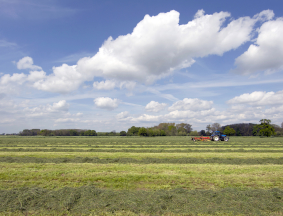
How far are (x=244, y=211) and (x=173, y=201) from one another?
2.53 m

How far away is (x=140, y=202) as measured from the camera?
7.54 metres

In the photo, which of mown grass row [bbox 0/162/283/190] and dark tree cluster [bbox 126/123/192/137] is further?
dark tree cluster [bbox 126/123/192/137]

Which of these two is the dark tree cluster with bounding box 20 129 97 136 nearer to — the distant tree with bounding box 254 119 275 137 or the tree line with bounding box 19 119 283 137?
the tree line with bounding box 19 119 283 137

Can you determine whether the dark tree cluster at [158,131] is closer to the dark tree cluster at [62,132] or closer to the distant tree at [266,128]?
the dark tree cluster at [62,132]

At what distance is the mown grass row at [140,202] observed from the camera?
272 inches

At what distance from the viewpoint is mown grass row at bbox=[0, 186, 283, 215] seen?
6906 millimetres

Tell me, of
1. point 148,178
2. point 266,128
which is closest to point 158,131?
point 266,128

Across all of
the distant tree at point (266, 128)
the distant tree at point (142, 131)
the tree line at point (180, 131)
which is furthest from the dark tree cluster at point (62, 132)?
the distant tree at point (266, 128)

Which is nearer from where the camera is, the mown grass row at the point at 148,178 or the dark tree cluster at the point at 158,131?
the mown grass row at the point at 148,178

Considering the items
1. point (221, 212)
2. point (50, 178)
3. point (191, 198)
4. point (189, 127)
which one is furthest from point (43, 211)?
point (189, 127)

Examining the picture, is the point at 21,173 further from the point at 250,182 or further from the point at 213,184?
the point at 250,182

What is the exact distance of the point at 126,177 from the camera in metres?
11.4

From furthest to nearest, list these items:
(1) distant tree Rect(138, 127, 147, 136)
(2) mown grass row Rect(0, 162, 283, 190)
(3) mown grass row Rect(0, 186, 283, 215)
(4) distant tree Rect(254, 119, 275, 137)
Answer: (1) distant tree Rect(138, 127, 147, 136) → (4) distant tree Rect(254, 119, 275, 137) → (2) mown grass row Rect(0, 162, 283, 190) → (3) mown grass row Rect(0, 186, 283, 215)

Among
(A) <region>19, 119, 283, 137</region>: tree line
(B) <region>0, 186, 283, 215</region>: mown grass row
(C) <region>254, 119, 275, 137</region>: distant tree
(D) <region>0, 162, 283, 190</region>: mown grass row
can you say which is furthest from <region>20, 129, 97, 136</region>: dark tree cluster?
(B) <region>0, 186, 283, 215</region>: mown grass row
